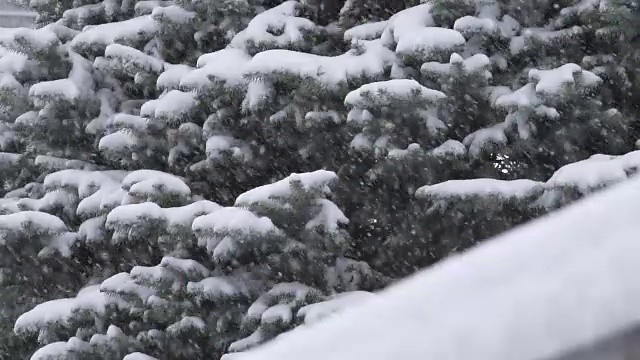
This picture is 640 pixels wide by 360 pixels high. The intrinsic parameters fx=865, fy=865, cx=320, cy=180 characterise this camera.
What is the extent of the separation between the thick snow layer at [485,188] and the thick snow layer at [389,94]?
488 mm

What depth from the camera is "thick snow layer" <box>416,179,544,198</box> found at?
4680mm

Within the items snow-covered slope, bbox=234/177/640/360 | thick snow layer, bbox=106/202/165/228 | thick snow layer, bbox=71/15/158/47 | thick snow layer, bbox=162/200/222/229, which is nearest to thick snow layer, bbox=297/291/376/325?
thick snow layer, bbox=162/200/222/229

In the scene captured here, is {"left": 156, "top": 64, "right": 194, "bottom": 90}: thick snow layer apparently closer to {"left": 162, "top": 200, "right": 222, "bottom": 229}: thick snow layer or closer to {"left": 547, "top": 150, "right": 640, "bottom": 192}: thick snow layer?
{"left": 162, "top": 200, "right": 222, "bottom": 229}: thick snow layer

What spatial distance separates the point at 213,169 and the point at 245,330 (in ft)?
3.77

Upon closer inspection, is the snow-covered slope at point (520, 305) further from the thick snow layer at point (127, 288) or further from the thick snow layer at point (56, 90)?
the thick snow layer at point (56, 90)

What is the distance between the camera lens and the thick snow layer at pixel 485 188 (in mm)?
4680

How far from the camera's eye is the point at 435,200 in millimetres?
4883

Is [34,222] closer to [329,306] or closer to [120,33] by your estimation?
[120,33]

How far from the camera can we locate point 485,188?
4.71 metres

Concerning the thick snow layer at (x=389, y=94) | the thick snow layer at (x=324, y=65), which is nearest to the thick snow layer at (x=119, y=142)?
the thick snow layer at (x=324, y=65)

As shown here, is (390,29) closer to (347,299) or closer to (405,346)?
(347,299)

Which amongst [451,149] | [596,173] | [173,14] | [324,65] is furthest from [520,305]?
[173,14]

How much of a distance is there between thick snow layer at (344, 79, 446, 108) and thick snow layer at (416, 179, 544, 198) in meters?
0.49

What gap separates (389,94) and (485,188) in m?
0.73
